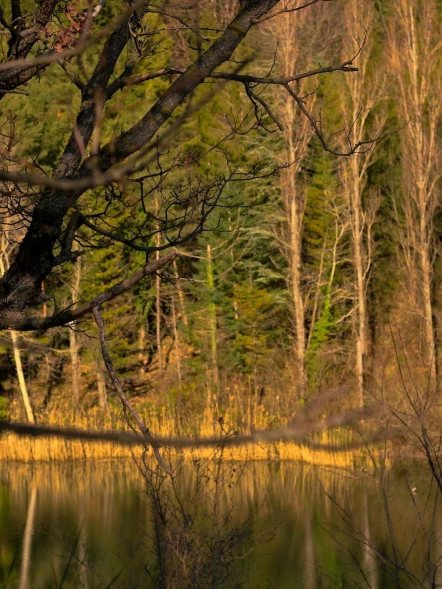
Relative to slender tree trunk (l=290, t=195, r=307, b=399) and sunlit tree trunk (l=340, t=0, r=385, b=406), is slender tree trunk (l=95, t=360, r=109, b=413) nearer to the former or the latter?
slender tree trunk (l=290, t=195, r=307, b=399)

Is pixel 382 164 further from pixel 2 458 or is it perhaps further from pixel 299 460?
pixel 2 458

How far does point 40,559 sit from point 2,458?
6.24 m

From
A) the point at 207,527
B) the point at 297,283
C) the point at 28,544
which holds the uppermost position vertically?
the point at 297,283

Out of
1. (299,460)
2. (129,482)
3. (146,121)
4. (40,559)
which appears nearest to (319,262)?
(299,460)

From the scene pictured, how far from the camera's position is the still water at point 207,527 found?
23.7ft

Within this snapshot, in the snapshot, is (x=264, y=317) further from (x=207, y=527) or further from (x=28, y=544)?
(x=207, y=527)

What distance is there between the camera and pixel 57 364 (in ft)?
77.2

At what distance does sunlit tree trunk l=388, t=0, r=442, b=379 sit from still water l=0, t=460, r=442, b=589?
258 inches

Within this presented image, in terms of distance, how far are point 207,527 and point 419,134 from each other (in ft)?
40.4

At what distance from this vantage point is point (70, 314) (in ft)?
9.62

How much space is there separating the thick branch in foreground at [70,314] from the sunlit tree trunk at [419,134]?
54.3 feet

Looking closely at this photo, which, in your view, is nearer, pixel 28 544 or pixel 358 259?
pixel 28 544

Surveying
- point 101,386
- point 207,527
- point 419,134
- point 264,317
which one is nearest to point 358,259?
point 419,134

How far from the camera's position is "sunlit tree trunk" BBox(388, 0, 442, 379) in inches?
776
